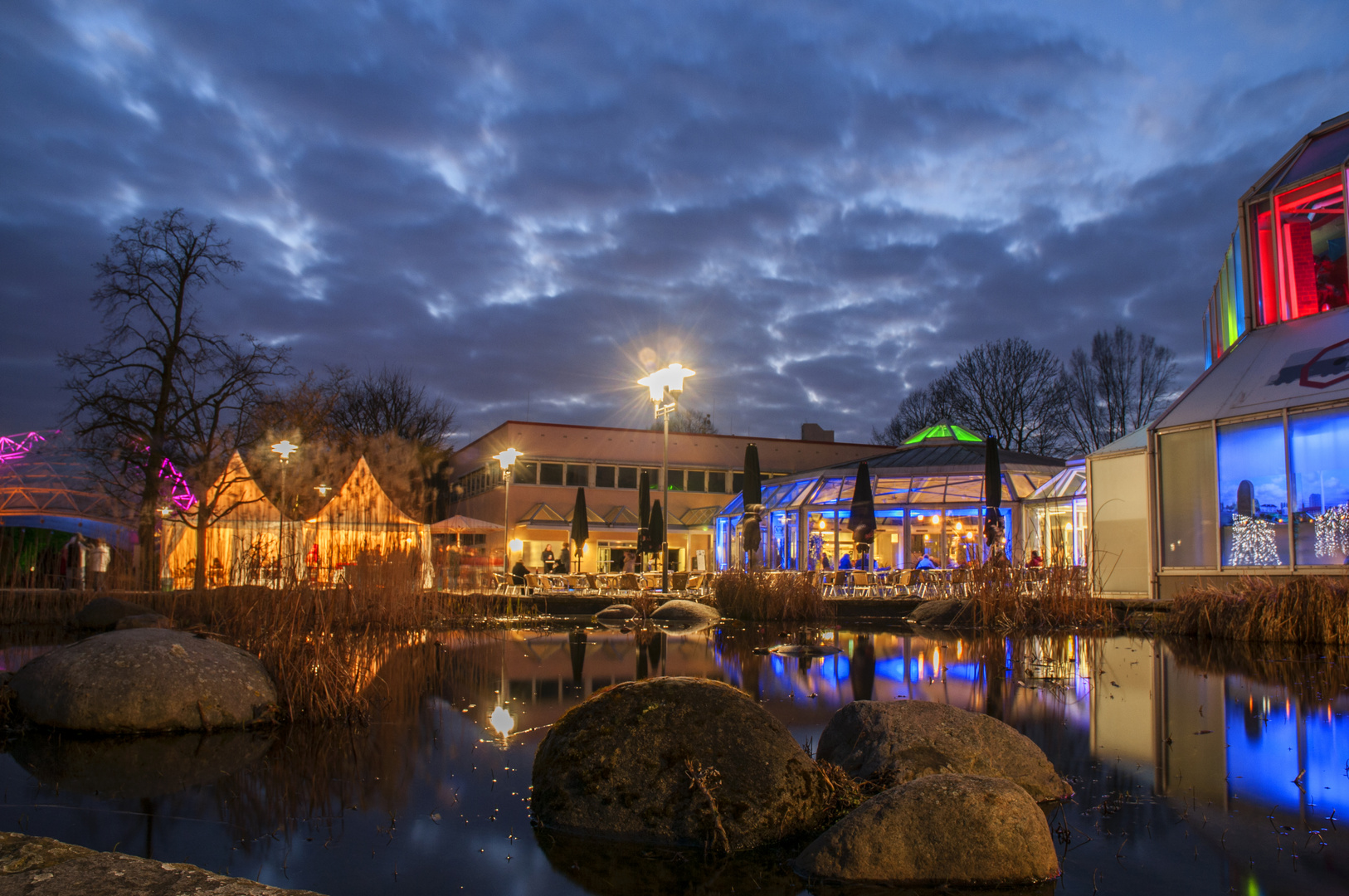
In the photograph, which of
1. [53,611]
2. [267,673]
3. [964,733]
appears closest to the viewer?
[964,733]

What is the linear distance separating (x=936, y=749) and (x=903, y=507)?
75.6ft

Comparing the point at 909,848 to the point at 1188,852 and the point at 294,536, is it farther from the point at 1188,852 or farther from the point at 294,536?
the point at 294,536

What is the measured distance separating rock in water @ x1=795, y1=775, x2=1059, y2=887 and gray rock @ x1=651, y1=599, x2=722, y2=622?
40.5ft

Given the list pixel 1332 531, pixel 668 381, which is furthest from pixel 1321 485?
pixel 668 381

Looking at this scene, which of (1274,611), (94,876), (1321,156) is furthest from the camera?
(1321,156)

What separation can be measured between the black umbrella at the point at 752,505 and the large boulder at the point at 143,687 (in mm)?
12334

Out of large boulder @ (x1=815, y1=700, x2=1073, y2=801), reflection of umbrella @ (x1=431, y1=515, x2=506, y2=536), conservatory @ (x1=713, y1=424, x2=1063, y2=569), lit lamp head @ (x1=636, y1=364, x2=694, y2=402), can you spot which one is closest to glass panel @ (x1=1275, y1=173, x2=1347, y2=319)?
conservatory @ (x1=713, y1=424, x2=1063, y2=569)

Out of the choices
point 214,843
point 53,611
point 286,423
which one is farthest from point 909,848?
point 286,423

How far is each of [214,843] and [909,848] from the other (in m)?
2.70

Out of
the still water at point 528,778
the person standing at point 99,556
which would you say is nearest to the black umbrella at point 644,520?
the person standing at point 99,556

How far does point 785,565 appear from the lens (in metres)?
27.8

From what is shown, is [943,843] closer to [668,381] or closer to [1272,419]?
[668,381]

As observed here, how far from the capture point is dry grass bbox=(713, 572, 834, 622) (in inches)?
619

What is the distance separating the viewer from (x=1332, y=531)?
14188 millimetres
